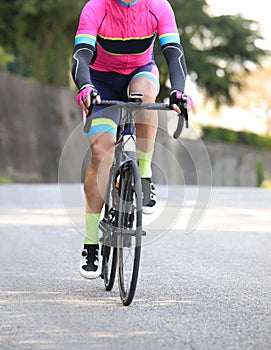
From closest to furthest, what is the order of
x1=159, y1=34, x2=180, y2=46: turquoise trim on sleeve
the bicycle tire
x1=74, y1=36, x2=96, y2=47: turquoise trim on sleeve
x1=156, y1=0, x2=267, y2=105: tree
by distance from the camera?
1. the bicycle tire
2. x1=74, y1=36, x2=96, y2=47: turquoise trim on sleeve
3. x1=159, y1=34, x2=180, y2=46: turquoise trim on sleeve
4. x1=156, y1=0, x2=267, y2=105: tree

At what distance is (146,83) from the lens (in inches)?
214

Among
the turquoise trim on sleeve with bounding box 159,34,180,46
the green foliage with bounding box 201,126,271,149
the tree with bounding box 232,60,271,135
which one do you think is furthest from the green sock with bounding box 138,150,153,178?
the tree with bounding box 232,60,271,135

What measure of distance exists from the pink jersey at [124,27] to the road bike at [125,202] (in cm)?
37

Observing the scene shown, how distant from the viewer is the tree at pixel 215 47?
32594 mm

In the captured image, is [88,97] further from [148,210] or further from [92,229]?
[92,229]

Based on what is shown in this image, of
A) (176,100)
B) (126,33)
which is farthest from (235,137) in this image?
(176,100)

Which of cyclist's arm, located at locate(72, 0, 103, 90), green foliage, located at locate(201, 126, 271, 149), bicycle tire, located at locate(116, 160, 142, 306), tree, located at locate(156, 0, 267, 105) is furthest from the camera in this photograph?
green foliage, located at locate(201, 126, 271, 149)

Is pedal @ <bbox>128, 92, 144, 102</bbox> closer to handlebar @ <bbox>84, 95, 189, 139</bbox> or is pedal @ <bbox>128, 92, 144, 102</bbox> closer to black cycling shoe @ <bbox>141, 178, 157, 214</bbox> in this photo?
handlebar @ <bbox>84, 95, 189, 139</bbox>

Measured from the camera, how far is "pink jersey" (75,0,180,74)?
5281mm

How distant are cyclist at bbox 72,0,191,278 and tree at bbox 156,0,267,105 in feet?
86.3

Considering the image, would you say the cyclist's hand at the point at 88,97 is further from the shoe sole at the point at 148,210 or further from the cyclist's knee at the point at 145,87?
the shoe sole at the point at 148,210

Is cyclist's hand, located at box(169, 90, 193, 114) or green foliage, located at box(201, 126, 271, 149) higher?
cyclist's hand, located at box(169, 90, 193, 114)

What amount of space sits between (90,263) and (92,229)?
0.21 metres

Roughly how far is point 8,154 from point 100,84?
69.1 feet
